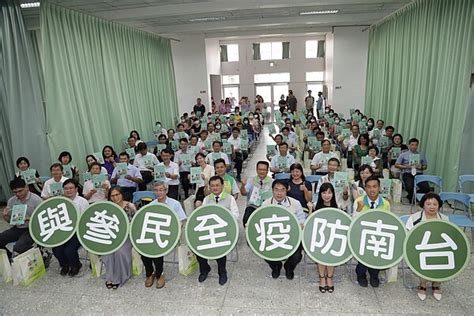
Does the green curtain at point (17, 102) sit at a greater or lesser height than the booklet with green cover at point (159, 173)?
greater

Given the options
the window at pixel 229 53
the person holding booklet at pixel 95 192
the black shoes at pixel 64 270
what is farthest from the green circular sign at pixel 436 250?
the window at pixel 229 53

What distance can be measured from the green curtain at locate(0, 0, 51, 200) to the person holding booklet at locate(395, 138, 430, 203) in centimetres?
625

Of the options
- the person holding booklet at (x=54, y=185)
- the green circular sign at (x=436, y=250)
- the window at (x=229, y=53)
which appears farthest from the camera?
the window at (x=229, y=53)

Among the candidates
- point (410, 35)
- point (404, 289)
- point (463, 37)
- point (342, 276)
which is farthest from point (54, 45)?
point (410, 35)

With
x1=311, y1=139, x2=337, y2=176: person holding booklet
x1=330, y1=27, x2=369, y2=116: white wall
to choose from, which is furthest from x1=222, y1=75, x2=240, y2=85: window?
x1=311, y1=139, x2=337, y2=176: person holding booklet

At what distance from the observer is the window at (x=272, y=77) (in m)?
17.3

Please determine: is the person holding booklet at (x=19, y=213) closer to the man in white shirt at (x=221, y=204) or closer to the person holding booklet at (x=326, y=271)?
the man in white shirt at (x=221, y=204)

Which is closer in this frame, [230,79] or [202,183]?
[202,183]

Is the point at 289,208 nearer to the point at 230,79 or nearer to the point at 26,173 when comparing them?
the point at 26,173

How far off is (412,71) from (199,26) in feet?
20.1

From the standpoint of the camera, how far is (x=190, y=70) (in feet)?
45.1

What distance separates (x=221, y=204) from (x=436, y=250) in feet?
6.75

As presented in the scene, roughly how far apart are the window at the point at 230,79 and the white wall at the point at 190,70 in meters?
4.01

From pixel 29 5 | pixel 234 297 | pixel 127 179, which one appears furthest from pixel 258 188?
pixel 29 5
